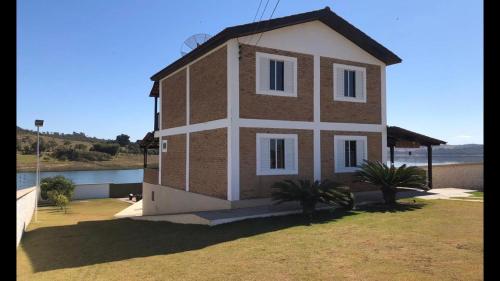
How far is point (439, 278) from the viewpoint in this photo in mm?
6414

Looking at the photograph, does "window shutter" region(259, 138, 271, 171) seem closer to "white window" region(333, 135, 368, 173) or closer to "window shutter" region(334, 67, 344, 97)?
"white window" region(333, 135, 368, 173)

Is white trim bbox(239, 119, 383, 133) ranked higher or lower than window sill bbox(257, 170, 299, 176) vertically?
higher

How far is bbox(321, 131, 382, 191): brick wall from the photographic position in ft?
54.4

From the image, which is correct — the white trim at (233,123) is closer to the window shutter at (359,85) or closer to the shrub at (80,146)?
the window shutter at (359,85)

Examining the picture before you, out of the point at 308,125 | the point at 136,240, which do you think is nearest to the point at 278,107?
the point at 308,125

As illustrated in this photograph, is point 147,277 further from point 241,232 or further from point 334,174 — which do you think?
point 334,174

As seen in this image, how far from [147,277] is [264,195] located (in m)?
8.07

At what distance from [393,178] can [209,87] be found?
27.2 ft

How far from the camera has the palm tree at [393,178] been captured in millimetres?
15266

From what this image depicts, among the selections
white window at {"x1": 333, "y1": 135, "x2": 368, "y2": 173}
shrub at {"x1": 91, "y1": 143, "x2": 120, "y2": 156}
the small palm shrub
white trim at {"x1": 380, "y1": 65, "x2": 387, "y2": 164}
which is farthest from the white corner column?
shrub at {"x1": 91, "y1": 143, "x2": 120, "y2": 156}

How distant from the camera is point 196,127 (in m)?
18.1

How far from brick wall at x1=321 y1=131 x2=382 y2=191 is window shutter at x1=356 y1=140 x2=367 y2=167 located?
12.2 inches
